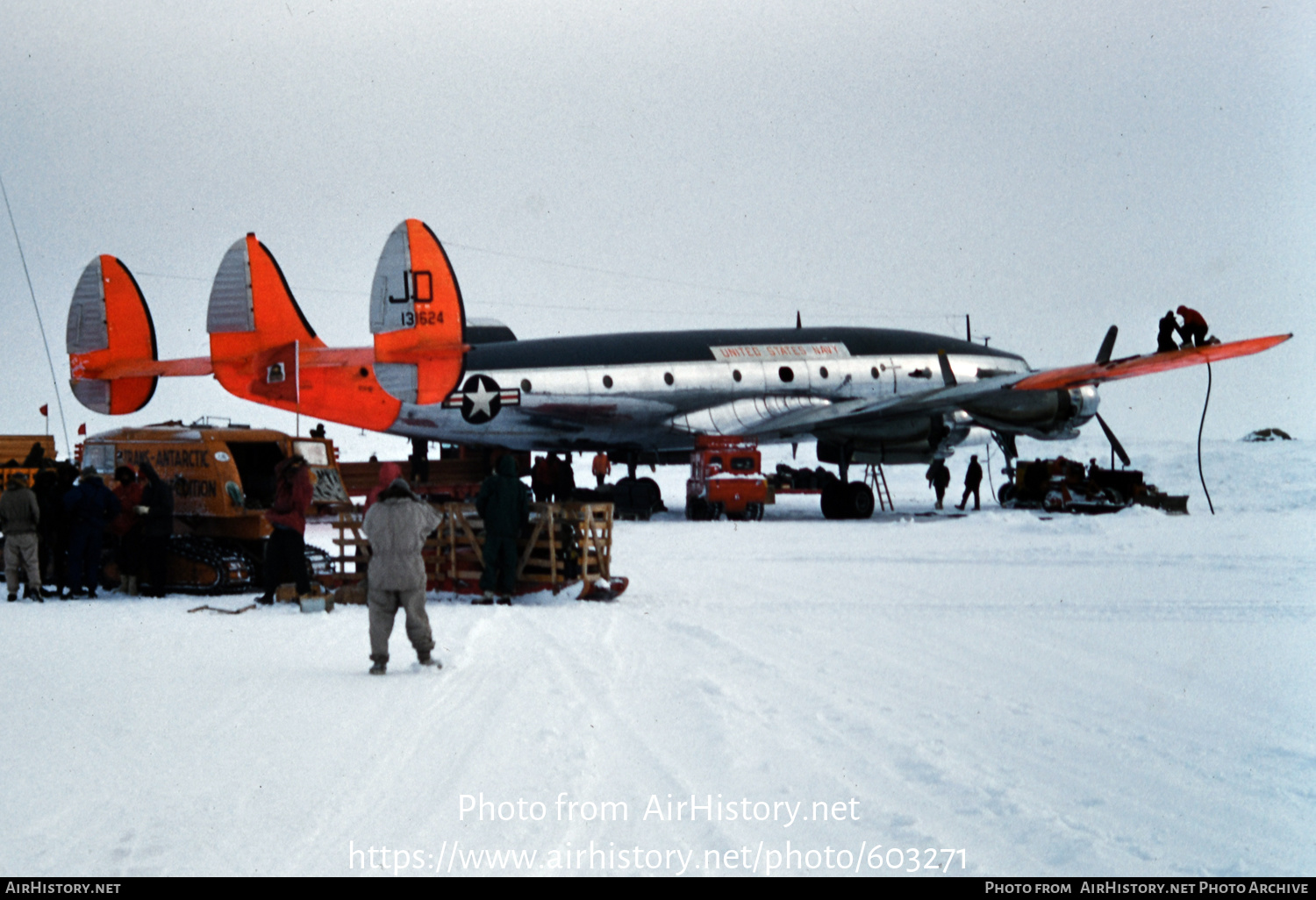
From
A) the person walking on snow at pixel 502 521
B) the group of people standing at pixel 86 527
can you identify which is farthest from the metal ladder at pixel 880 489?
the group of people standing at pixel 86 527

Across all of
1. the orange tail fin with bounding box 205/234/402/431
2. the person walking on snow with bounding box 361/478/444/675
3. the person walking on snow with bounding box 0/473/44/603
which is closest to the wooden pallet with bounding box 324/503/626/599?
the person walking on snow with bounding box 0/473/44/603

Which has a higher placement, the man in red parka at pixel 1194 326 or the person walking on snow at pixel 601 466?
the man in red parka at pixel 1194 326

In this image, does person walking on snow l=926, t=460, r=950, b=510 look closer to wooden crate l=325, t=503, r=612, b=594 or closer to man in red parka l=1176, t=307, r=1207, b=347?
man in red parka l=1176, t=307, r=1207, b=347

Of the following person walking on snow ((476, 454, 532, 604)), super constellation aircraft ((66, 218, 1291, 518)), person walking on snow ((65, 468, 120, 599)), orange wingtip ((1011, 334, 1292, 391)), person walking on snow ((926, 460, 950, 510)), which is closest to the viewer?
person walking on snow ((476, 454, 532, 604))

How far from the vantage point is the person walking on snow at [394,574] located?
28.9 feet

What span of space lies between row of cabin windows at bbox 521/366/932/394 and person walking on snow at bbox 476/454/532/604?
14.0 m

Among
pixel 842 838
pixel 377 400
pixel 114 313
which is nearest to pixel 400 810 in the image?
pixel 842 838

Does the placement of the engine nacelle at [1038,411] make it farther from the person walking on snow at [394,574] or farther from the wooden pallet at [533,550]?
the person walking on snow at [394,574]

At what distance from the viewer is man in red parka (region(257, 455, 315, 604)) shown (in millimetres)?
12727

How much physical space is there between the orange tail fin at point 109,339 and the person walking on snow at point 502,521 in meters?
6.79

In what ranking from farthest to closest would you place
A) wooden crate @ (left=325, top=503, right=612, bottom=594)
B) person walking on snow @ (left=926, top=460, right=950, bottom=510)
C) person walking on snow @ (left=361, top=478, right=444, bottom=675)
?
person walking on snow @ (left=926, top=460, right=950, bottom=510) < wooden crate @ (left=325, top=503, right=612, bottom=594) < person walking on snow @ (left=361, top=478, right=444, bottom=675)

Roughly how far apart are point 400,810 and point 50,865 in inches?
55.8

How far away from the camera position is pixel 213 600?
13.7 m

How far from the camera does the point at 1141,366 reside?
24.9m
